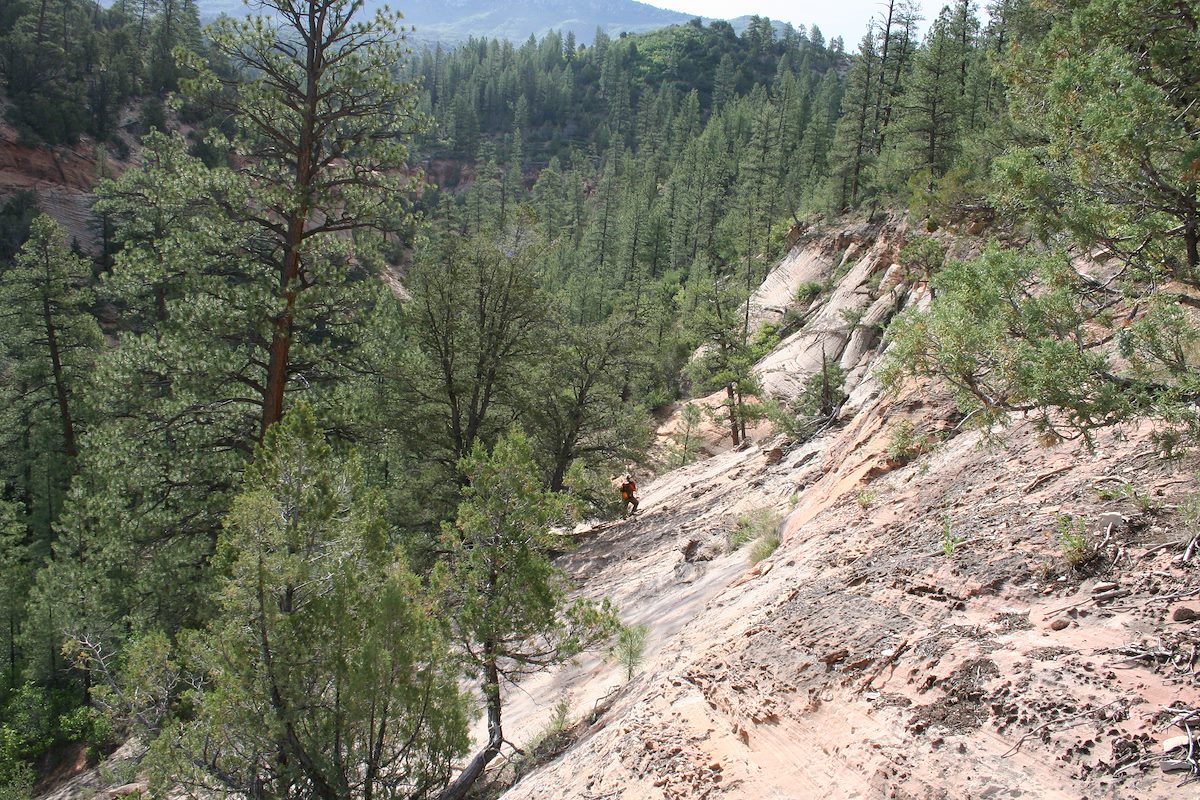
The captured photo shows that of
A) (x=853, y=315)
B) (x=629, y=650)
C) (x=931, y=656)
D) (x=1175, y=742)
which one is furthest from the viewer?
(x=853, y=315)

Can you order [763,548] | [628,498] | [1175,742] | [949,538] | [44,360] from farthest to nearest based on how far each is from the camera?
[44,360], [628,498], [763,548], [949,538], [1175,742]

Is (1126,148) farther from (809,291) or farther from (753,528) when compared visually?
(809,291)

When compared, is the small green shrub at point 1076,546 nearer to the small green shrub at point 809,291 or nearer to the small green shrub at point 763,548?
the small green shrub at point 763,548

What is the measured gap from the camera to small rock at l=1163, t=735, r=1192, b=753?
3.36 metres

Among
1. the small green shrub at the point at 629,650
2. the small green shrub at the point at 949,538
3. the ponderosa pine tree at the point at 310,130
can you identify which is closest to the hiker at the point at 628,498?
the small green shrub at the point at 629,650

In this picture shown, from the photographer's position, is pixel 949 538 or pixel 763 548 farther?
pixel 763 548

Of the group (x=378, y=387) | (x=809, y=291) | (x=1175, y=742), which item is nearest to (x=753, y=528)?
(x=1175, y=742)

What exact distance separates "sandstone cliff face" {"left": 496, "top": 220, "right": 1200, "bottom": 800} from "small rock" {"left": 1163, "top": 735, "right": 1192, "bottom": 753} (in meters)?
0.02

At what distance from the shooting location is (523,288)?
15.4 metres

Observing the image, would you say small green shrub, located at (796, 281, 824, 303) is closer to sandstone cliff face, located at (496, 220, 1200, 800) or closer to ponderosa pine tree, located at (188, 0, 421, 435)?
sandstone cliff face, located at (496, 220, 1200, 800)

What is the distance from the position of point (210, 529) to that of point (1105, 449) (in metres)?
10.4

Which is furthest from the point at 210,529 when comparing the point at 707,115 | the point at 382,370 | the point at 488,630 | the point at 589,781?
the point at 707,115

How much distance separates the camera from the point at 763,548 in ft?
32.0

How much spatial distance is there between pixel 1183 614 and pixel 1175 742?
119 cm
